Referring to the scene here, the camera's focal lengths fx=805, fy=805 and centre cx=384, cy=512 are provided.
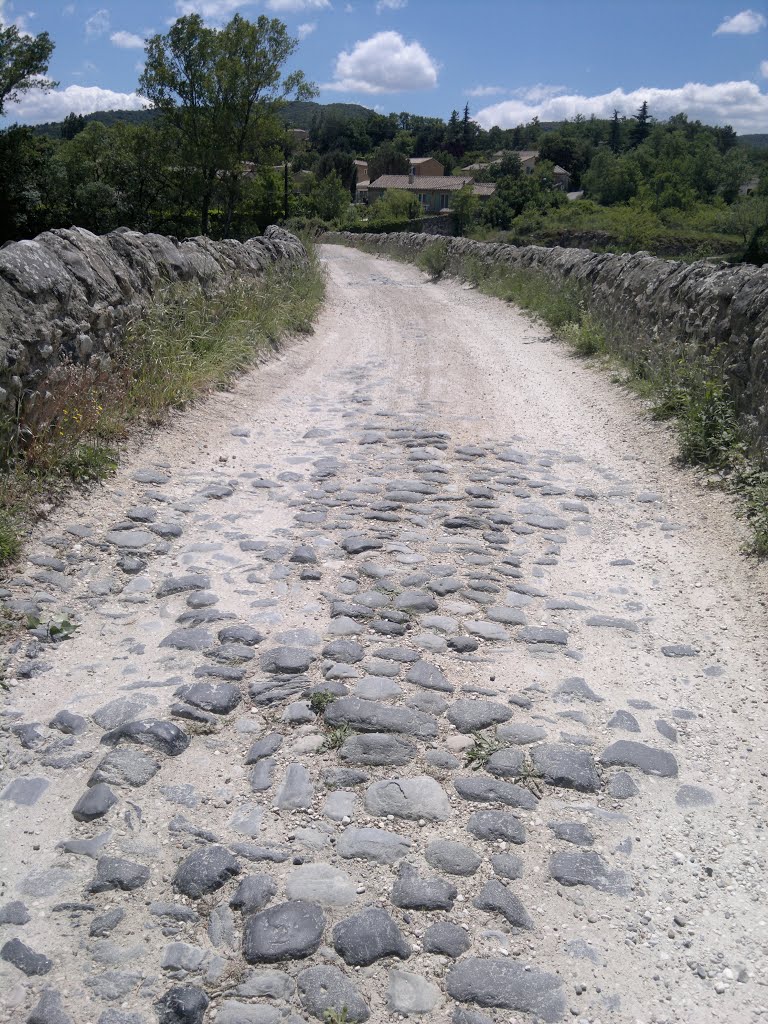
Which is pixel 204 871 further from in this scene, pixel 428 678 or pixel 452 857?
pixel 428 678

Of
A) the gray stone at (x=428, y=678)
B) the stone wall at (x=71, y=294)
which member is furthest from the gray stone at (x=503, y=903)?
the stone wall at (x=71, y=294)

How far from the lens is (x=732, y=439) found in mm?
6730

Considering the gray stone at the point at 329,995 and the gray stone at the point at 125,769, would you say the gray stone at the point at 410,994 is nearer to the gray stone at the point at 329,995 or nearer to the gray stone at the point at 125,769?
the gray stone at the point at 329,995

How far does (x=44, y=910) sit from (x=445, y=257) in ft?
82.4

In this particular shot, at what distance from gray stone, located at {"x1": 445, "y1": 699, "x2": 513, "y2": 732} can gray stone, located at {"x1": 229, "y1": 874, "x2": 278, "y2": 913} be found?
3.81 ft

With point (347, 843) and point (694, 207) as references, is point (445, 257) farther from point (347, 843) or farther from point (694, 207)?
point (694, 207)

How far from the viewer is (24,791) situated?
3102mm

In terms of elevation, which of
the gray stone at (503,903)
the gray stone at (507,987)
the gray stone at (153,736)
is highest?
the gray stone at (153,736)

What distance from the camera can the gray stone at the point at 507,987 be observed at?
90.6 inches

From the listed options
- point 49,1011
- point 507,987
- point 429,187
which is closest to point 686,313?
point 507,987

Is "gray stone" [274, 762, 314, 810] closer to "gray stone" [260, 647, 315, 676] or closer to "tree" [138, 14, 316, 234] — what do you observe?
"gray stone" [260, 647, 315, 676]

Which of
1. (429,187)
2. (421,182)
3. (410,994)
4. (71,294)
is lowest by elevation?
(410,994)

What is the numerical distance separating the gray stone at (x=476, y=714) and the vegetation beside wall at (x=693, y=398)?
2453 millimetres

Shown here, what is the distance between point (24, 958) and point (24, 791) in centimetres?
84
